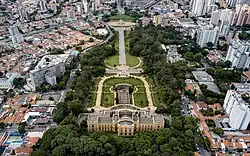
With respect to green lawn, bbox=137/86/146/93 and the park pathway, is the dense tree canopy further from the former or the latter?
green lawn, bbox=137/86/146/93

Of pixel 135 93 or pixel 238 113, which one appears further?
pixel 135 93

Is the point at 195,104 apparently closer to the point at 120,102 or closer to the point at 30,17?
the point at 120,102

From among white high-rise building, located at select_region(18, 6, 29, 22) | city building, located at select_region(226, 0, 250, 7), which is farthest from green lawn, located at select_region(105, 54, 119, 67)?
city building, located at select_region(226, 0, 250, 7)

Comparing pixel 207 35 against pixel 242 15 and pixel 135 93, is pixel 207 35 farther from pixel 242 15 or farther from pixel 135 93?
pixel 135 93

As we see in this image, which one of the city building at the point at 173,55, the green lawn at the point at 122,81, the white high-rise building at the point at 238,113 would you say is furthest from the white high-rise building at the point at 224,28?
the white high-rise building at the point at 238,113

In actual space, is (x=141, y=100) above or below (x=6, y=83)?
below

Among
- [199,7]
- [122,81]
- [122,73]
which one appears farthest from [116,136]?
[199,7]
